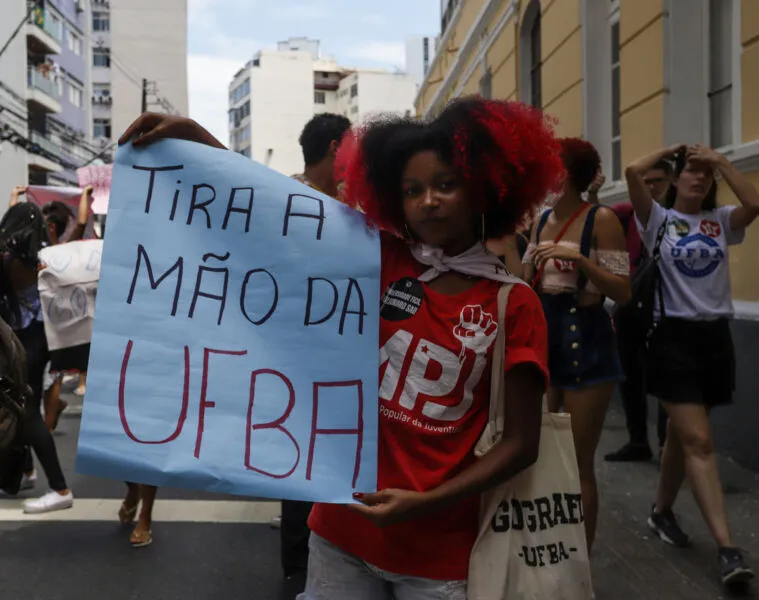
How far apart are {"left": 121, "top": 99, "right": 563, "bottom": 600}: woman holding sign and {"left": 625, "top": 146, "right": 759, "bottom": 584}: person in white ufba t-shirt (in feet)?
7.66

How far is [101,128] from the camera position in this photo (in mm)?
73625

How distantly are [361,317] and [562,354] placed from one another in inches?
76.6

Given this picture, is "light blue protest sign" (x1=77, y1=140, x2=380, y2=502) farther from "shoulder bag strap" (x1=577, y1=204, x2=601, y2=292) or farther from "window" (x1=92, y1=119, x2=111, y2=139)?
"window" (x1=92, y1=119, x2=111, y2=139)

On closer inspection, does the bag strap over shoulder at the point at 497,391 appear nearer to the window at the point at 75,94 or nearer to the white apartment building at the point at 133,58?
the window at the point at 75,94

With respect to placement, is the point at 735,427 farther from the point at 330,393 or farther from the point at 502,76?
the point at 502,76

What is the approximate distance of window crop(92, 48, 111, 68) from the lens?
7394 centimetres

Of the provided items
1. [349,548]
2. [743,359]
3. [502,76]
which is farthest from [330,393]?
[502,76]

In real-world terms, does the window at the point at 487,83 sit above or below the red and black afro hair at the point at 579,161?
above

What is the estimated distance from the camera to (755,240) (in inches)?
246

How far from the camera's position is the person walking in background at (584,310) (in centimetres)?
366

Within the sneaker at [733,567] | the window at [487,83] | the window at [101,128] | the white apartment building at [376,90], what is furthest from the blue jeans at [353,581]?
the white apartment building at [376,90]

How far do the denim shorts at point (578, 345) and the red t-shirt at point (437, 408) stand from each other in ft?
6.09

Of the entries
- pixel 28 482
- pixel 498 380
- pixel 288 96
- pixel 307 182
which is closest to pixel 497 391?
pixel 498 380

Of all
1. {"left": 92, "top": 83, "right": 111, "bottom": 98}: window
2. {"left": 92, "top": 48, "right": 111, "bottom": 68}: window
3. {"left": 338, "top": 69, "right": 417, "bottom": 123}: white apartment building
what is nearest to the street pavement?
{"left": 92, "top": 83, "right": 111, "bottom": 98}: window
